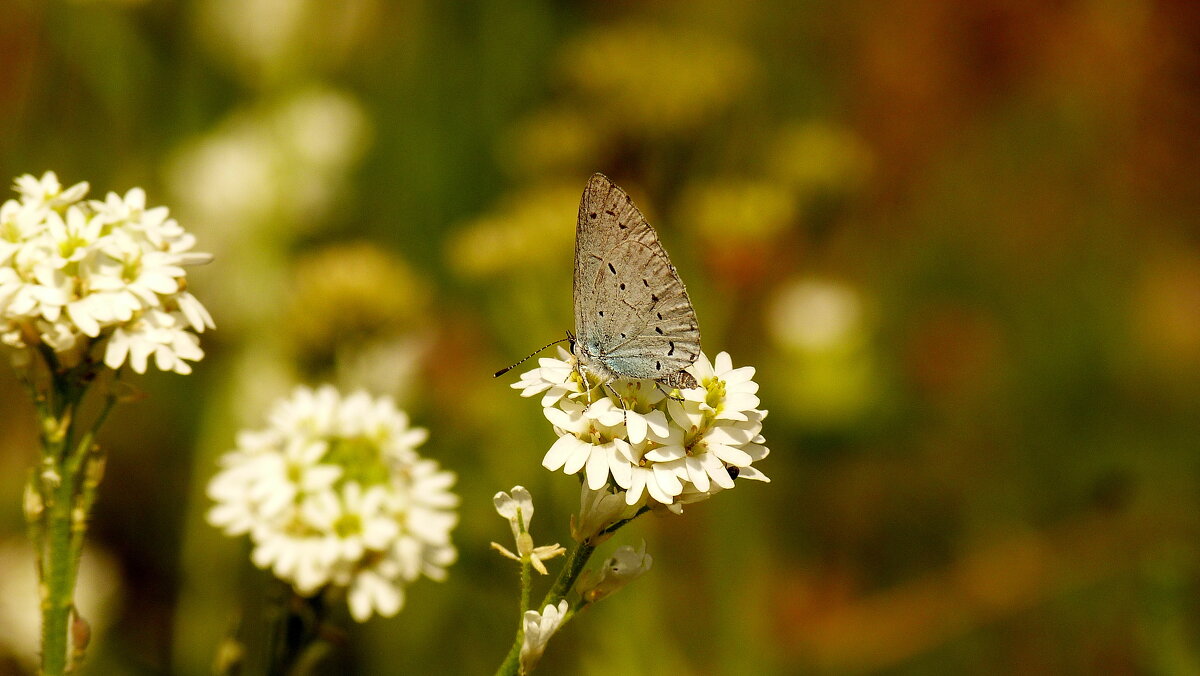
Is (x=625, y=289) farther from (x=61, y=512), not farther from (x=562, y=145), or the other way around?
(x=562, y=145)

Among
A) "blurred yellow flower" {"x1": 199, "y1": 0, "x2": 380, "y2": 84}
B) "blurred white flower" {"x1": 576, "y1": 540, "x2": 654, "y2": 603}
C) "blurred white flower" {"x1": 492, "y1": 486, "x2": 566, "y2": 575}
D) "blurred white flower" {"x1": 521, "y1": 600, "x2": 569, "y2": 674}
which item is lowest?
"blurred white flower" {"x1": 521, "y1": 600, "x2": 569, "y2": 674}

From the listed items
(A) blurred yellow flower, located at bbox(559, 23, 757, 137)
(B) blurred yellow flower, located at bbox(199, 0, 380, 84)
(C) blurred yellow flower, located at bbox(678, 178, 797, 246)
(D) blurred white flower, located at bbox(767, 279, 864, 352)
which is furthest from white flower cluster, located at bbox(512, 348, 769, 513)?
(D) blurred white flower, located at bbox(767, 279, 864, 352)

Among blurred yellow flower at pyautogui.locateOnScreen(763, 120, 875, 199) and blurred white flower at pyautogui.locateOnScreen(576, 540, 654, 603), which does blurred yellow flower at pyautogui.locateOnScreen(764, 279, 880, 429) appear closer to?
blurred yellow flower at pyautogui.locateOnScreen(763, 120, 875, 199)

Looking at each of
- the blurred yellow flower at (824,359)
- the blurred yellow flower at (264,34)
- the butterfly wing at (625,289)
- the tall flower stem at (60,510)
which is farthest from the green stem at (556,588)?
the blurred yellow flower at (264,34)

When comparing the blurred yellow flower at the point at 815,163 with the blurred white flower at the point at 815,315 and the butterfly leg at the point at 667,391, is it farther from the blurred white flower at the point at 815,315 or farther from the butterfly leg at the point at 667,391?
the butterfly leg at the point at 667,391

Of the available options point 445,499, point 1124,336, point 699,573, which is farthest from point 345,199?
point 1124,336

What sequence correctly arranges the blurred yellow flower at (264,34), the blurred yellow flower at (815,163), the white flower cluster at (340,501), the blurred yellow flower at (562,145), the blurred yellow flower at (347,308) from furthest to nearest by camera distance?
the blurred yellow flower at (815,163), the blurred yellow flower at (562,145), the blurred yellow flower at (264,34), the blurred yellow flower at (347,308), the white flower cluster at (340,501)
